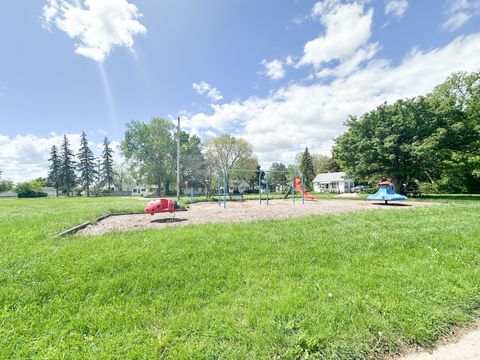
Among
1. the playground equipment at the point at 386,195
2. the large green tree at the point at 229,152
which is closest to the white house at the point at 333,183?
the large green tree at the point at 229,152

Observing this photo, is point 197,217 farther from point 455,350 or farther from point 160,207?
point 455,350

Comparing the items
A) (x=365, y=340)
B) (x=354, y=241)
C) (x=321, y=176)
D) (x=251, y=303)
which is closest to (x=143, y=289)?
(x=251, y=303)

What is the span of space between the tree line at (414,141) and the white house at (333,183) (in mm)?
24273

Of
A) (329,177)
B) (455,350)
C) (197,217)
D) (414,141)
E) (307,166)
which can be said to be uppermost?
(307,166)

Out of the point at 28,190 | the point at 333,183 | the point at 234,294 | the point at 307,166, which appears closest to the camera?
the point at 234,294

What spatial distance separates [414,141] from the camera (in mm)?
18469

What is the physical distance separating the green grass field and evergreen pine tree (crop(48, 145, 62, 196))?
6215cm

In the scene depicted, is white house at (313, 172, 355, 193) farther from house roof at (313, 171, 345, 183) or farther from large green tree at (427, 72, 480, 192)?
large green tree at (427, 72, 480, 192)

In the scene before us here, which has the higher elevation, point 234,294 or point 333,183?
point 333,183

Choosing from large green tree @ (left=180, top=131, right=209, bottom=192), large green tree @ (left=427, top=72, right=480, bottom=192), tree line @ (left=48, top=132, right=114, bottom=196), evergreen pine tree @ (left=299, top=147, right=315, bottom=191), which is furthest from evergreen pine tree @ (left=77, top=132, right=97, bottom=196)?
large green tree @ (left=427, top=72, right=480, bottom=192)

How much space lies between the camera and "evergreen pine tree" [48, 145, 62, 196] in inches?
2112

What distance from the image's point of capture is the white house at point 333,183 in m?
46.8

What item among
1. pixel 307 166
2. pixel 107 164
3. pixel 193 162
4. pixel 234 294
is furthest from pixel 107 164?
pixel 234 294

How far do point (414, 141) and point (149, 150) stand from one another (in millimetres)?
41538
